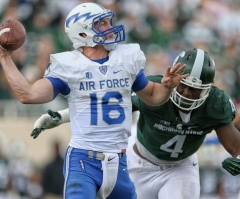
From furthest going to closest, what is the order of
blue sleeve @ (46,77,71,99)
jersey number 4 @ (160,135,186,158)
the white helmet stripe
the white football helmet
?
jersey number 4 @ (160,135,186,158)
the white helmet stripe
the white football helmet
blue sleeve @ (46,77,71,99)

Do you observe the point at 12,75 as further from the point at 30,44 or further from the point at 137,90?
the point at 30,44

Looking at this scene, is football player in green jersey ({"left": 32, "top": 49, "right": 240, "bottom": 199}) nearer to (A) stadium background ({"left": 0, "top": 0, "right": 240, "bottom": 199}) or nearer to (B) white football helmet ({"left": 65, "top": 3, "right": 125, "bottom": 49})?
(B) white football helmet ({"left": 65, "top": 3, "right": 125, "bottom": 49})

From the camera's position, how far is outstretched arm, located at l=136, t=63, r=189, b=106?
15.9ft

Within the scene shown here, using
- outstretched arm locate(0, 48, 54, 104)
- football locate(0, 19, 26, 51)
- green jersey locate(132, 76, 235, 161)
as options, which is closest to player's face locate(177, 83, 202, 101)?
green jersey locate(132, 76, 235, 161)

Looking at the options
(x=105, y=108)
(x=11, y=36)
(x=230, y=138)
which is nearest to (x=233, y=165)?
(x=230, y=138)

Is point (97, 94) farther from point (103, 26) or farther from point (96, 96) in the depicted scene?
point (103, 26)

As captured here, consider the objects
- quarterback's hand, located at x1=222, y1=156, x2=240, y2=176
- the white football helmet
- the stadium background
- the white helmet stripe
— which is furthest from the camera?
the stadium background

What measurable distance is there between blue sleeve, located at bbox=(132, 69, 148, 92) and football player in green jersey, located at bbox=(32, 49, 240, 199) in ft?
1.33

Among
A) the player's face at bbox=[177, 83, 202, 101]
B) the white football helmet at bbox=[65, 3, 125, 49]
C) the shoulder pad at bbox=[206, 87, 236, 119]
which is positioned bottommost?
the shoulder pad at bbox=[206, 87, 236, 119]

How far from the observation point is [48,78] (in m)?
4.79

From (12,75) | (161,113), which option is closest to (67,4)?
(161,113)

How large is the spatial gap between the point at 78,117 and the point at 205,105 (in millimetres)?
1099

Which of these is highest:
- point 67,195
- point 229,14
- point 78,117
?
point 78,117

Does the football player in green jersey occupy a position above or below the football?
below
